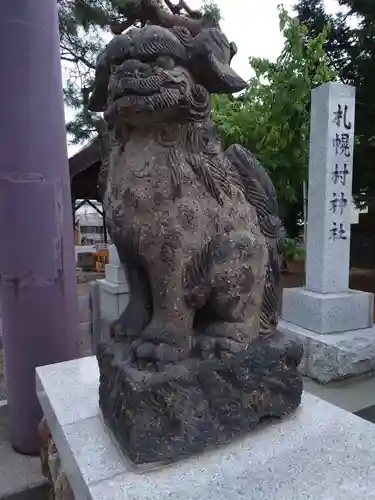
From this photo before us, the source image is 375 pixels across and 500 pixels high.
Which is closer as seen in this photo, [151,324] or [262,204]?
[151,324]

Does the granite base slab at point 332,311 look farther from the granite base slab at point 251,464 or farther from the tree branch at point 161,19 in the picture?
the tree branch at point 161,19

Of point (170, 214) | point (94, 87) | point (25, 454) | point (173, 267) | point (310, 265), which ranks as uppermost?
point (94, 87)

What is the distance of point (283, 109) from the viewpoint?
11.5 ft

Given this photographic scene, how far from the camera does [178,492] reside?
83 centimetres

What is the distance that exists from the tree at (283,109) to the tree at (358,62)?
4.29 feet

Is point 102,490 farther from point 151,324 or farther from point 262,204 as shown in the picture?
point 262,204

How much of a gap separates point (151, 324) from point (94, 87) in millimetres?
614

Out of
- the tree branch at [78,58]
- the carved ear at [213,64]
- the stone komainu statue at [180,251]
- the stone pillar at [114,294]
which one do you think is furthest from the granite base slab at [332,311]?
the tree branch at [78,58]

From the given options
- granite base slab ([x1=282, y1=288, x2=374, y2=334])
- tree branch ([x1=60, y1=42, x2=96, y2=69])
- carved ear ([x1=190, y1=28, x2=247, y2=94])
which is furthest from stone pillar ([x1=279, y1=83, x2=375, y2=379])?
tree branch ([x1=60, y1=42, x2=96, y2=69])

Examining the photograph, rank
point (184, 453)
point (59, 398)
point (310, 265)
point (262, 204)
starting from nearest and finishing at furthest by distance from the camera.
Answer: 1. point (184, 453)
2. point (262, 204)
3. point (59, 398)
4. point (310, 265)

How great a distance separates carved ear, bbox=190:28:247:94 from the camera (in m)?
0.92

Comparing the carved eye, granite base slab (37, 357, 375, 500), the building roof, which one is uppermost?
the building roof

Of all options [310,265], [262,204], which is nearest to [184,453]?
[262,204]

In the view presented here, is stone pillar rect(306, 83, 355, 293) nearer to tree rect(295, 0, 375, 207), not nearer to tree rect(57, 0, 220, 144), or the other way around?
tree rect(57, 0, 220, 144)
